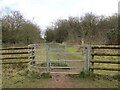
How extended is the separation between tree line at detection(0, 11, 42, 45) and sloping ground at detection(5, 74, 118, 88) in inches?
637

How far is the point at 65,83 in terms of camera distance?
3740 mm

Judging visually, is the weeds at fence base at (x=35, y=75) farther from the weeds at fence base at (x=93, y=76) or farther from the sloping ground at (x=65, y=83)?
the weeds at fence base at (x=93, y=76)

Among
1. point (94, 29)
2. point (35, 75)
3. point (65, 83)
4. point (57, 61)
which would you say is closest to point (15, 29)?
point (94, 29)

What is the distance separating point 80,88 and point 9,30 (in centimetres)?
1806

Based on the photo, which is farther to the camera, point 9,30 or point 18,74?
point 9,30

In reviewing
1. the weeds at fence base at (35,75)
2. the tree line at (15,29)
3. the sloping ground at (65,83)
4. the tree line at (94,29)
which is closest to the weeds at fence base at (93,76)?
the sloping ground at (65,83)

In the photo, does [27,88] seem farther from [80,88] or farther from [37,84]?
[80,88]

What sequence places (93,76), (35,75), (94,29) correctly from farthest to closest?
(94,29) → (35,75) → (93,76)

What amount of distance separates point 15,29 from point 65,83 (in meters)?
17.6

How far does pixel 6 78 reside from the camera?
4164 mm

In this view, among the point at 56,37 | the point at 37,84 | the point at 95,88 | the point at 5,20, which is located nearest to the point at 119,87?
the point at 95,88

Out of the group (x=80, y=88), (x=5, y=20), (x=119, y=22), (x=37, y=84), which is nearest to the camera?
(x=80, y=88)

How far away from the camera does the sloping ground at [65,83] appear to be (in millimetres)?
3531

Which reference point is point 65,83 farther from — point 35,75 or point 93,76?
point 35,75
